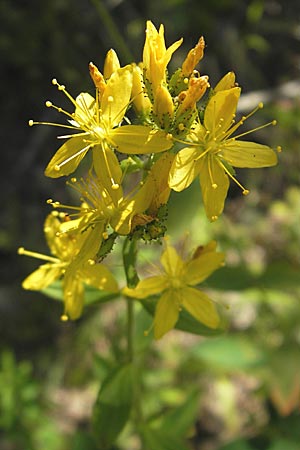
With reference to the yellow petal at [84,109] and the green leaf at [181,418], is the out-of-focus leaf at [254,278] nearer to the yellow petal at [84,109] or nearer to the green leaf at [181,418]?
the green leaf at [181,418]

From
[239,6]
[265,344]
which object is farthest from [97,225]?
[239,6]

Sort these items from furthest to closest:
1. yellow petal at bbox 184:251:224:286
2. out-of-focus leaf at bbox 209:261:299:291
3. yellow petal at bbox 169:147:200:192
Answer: out-of-focus leaf at bbox 209:261:299:291 → yellow petal at bbox 184:251:224:286 → yellow petal at bbox 169:147:200:192

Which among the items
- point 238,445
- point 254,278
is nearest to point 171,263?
point 254,278

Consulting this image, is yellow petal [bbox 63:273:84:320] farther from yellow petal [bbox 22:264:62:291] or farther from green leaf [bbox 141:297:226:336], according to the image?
green leaf [bbox 141:297:226:336]

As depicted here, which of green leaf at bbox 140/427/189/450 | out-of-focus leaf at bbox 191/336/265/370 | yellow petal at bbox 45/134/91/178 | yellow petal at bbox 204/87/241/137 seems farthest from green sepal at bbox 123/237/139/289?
out-of-focus leaf at bbox 191/336/265/370

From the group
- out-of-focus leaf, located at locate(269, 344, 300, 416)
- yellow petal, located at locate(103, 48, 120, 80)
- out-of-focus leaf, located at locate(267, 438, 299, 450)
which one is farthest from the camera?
out-of-focus leaf, located at locate(269, 344, 300, 416)

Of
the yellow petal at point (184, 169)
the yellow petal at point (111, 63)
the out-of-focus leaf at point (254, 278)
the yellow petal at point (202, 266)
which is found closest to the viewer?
the yellow petal at point (184, 169)

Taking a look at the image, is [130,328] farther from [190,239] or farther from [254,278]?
[190,239]

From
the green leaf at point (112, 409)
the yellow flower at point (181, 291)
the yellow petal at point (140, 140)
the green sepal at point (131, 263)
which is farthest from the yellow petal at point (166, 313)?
the yellow petal at point (140, 140)

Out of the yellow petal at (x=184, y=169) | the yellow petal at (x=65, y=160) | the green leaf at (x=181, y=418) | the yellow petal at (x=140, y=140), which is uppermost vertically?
the yellow petal at (x=65, y=160)
